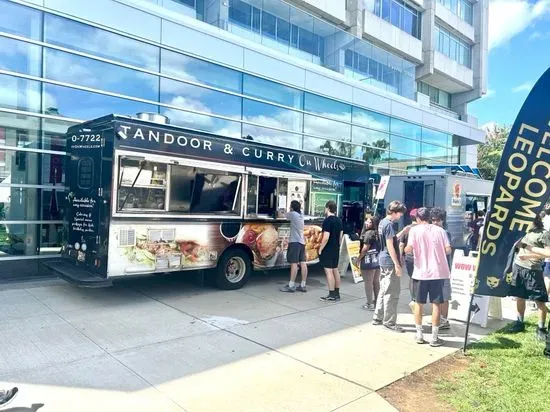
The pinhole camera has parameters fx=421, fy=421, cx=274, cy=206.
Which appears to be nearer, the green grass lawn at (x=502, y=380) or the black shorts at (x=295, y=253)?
the green grass lawn at (x=502, y=380)

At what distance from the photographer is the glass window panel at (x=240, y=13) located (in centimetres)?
1458

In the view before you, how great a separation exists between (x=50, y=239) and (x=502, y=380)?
29.2 feet

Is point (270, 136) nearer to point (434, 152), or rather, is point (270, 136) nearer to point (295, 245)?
point (295, 245)

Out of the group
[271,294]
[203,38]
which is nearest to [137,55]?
[203,38]

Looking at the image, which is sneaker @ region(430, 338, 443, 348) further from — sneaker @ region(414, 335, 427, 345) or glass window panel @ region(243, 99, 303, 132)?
glass window panel @ region(243, 99, 303, 132)

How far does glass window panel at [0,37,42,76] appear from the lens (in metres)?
8.78

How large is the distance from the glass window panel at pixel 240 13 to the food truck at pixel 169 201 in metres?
7.94

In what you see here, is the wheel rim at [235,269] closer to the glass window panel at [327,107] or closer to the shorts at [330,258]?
the shorts at [330,258]

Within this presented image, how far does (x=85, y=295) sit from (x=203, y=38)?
8.47 meters

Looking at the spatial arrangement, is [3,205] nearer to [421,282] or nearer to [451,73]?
[421,282]

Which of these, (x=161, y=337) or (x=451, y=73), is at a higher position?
(x=451, y=73)

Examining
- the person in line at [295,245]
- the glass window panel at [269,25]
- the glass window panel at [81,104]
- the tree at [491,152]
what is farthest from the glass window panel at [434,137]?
the person in line at [295,245]

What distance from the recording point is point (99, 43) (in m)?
10.4

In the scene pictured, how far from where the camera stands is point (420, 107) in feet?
74.6
